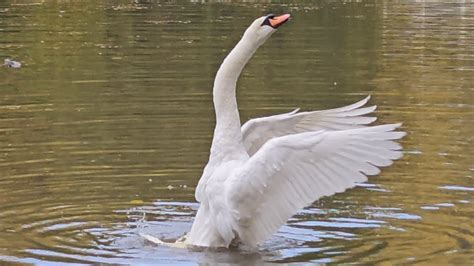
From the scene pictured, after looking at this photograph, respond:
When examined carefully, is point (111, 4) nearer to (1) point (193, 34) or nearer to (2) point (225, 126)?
(1) point (193, 34)

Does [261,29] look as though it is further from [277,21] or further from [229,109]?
[229,109]

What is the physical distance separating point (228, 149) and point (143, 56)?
21.5 m

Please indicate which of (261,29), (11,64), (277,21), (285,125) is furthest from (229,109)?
(11,64)

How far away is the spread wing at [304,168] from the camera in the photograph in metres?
10.1

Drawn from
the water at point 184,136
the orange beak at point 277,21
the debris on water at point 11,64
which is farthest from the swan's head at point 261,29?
the debris on water at point 11,64

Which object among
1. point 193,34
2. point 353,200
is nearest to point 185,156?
point 353,200

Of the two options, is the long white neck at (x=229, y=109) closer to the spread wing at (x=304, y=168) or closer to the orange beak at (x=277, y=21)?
the orange beak at (x=277, y=21)

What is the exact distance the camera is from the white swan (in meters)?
10.1

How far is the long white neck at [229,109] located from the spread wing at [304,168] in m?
0.47

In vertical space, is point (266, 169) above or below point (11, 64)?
above

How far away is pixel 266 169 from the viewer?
33.4 feet

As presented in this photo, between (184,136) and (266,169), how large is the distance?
25.6 feet

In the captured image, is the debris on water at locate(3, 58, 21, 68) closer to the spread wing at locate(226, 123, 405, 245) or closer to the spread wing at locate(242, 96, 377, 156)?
the spread wing at locate(242, 96, 377, 156)

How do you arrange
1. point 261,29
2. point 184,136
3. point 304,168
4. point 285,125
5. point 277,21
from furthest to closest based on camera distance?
point 184,136
point 285,125
point 261,29
point 277,21
point 304,168
